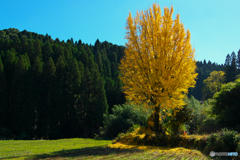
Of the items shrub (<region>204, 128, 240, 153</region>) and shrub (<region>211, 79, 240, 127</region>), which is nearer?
shrub (<region>204, 128, 240, 153</region>)

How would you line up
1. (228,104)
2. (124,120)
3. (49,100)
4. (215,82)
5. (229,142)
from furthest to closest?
(215,82), (49,100), (124,120), (228,104), (229,142)

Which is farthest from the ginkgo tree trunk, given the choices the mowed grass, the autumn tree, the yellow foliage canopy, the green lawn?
the autumn tree

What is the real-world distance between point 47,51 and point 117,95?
23128mm

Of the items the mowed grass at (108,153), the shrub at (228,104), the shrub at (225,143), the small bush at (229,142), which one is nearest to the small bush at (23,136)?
the mowed grass at (108,153)

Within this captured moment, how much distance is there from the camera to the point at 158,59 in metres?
9.50

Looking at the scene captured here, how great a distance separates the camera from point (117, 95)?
41500 millimetres

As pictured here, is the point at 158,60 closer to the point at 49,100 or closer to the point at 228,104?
the point at 228,104

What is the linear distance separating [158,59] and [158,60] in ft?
0.36

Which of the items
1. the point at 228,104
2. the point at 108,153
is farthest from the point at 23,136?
the point at 228,104

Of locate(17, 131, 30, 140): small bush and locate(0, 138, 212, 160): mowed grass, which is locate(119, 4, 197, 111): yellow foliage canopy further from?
locate(17, 131, 30, 140): small bush

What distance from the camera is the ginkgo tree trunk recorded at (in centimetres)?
949

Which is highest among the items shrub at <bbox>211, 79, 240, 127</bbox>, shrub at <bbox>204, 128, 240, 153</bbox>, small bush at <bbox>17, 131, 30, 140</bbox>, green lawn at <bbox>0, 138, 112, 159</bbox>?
shrub at <bbox>211, 79, 240, 127</bbox>

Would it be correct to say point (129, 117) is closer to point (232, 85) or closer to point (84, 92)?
point (232, 85)

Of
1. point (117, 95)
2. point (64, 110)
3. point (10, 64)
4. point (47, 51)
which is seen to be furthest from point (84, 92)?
point (47, 51)
